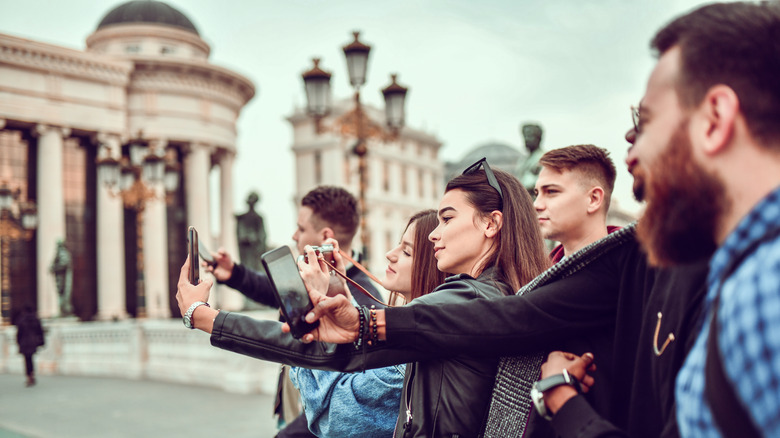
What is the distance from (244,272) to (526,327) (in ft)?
8.58

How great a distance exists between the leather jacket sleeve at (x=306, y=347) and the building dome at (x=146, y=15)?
42.6 m

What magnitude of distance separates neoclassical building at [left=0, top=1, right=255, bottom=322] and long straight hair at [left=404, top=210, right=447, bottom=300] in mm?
29066

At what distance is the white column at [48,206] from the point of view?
3178cm

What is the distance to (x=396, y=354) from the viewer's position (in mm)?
1774

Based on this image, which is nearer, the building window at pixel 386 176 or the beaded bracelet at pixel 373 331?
the beaded bracelet at pixel 373 331

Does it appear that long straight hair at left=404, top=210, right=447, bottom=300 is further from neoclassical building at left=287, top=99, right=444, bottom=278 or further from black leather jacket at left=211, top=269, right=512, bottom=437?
neoclassical building at left=287, top=99, right=444, bottom=278

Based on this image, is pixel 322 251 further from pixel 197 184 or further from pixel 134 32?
pixel 134 32

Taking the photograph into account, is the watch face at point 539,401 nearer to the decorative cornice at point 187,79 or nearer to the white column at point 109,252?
the white column at point 109,252

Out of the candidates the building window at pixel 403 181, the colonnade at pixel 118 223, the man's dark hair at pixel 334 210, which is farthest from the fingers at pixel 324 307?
the building window at pixel 403 181

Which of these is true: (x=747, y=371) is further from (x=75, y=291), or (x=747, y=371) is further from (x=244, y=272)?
(x=75, y=291)

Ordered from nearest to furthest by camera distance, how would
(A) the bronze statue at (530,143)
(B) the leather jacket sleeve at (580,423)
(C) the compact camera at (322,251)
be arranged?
(B) the leather jacket sleeve at (580,423) < (C) the compact camera at (322,251) < (A) the bronze statue at (530,143)

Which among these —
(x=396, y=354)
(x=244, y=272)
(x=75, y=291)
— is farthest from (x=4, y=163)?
(x=396, y=354)

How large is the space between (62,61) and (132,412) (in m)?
28.3

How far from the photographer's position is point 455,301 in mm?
1914
